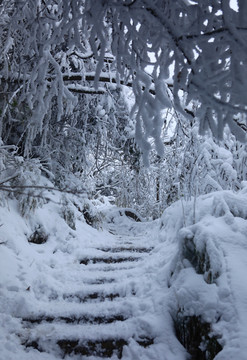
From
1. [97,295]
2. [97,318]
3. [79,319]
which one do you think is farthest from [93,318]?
[97,295]

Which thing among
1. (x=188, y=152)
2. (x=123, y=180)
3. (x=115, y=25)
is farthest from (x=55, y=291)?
(x=123, y=180)

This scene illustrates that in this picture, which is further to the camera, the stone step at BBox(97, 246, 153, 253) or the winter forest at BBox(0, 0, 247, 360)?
the stone step at BBox(97, 246, 153, 253)

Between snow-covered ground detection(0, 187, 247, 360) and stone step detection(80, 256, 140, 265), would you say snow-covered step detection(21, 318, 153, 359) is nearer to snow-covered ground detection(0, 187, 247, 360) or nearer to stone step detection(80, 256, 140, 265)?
snow-covered ground detection(0, 187, 247, 360)

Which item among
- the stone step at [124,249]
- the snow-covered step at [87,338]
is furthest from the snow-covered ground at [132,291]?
the stone step at [124,249]

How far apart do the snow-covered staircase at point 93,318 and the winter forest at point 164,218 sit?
0.01 meters

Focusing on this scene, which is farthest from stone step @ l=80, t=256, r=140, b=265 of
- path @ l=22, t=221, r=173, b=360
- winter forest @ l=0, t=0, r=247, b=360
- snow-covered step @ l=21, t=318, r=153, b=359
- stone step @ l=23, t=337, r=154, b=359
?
stone step @ l=23, t=337, r=154, b=359

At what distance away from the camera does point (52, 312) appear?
2857 mm

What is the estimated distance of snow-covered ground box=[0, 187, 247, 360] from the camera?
2.21 m

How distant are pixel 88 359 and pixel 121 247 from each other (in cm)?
316

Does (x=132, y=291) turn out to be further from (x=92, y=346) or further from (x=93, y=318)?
(x=92, y=346)

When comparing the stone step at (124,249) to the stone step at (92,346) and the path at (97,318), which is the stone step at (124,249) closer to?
the path at (97,318)

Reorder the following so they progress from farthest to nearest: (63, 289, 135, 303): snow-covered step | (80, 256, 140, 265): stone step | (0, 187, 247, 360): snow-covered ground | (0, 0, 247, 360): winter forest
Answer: (80, 256, 140, 265): stone step → (63, 289, 135, 303): snow-covered step → (0, 187, 247, 360): snow-covered ground → (0, 0, 247, 360): winter forest

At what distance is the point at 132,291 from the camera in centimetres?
329

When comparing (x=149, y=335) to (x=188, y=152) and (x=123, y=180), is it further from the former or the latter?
(x=123, y=180)
